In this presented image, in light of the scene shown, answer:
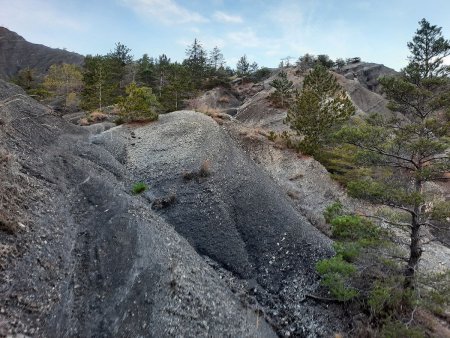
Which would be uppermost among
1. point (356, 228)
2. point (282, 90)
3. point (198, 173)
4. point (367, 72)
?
point (367, 72)

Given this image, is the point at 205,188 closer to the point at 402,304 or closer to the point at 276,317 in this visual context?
the point at 276,317

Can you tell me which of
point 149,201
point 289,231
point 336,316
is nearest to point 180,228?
point 149,201

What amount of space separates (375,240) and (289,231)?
14.0 ft

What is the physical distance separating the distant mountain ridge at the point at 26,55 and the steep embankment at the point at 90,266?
77492mm

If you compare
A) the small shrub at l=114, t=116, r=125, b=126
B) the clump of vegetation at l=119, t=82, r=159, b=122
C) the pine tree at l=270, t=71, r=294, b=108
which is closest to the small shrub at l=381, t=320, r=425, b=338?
the clump of vegetation at l=119, t=82, r=159, b=122

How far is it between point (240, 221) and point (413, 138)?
7277mm

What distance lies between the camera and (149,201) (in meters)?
15.2

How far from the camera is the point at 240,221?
1475 cm

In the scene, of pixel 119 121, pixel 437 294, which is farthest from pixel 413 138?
pixel 119 121

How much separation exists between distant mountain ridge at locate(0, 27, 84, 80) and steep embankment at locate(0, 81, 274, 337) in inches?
3051

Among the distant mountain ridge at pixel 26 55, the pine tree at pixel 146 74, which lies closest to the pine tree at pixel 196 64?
the pine tree at pixel 146 74

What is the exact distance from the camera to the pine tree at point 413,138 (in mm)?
10961

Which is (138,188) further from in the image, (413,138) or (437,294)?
(437,294)

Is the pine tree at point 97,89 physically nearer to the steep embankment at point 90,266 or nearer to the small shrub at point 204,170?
the small shrub at point 204,170
